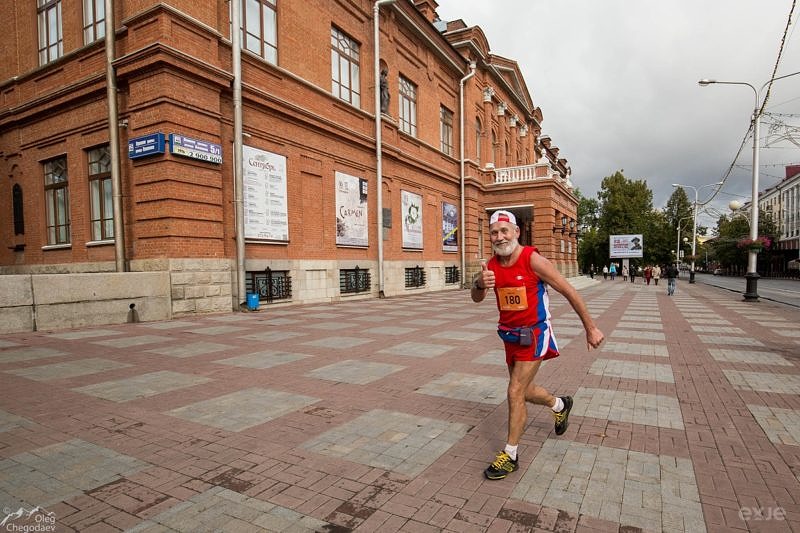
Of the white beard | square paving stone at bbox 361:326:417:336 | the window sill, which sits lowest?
square paving stone at bbox 361:326:417:336

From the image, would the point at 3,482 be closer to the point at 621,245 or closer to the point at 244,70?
the point at 244,70

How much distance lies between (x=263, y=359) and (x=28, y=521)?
4.04 metres

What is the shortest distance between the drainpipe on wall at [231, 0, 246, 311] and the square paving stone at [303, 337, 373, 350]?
17.2ft

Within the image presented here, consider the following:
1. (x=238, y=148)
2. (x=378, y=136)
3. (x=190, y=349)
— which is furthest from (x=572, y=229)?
(x=190, y=349)

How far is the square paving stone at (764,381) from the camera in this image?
503cm

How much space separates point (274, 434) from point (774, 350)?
26.7 feet

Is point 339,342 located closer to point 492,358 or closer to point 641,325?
point 492,358

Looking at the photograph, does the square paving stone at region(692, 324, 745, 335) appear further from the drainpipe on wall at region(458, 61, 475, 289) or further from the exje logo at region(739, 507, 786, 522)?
the drainpipe on wall at region(458, 61, 475, 289)

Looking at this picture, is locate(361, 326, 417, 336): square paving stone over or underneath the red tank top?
underneath

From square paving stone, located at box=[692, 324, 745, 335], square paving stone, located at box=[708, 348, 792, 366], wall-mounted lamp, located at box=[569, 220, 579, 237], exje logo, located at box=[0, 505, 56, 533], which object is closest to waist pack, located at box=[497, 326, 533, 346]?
exje logo, located at box=[0, 505, 56, 533]

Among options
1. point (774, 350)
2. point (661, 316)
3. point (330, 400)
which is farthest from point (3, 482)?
point (661, 316)

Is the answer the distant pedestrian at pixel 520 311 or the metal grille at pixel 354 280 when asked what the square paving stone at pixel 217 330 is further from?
the metal grille at pixel 354 280

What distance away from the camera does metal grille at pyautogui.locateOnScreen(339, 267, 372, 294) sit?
16.9m

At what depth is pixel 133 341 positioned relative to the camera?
7.84 metres
